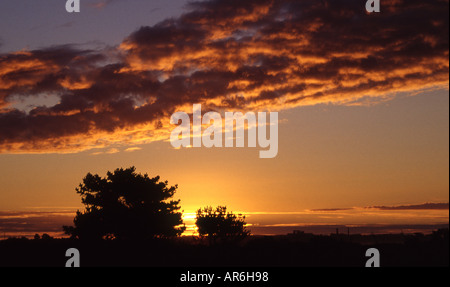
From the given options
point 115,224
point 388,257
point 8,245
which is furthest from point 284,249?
point 8,245

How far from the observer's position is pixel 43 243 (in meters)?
66.8

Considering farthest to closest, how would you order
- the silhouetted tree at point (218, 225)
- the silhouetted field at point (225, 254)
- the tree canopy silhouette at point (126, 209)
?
1. the silhouetted tree at point (218, 225)
2. the tree canopy silhouette at point (126, 209)
3. the silhouetted field at point (225, 254)

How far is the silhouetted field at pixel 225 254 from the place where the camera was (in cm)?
5194

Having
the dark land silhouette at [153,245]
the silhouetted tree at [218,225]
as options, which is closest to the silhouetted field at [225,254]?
the dark land silhouette at [153,245]

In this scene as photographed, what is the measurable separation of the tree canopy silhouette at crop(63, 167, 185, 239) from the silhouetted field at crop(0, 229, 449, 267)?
205 cm

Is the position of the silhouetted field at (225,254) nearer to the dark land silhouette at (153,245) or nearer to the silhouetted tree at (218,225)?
the dark land silhouette at (153,245)

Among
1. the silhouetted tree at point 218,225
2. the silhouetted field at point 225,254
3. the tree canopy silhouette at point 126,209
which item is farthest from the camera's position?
the silhouetted tree at point 218,225

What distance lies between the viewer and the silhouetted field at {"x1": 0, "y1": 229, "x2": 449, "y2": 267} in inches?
2045

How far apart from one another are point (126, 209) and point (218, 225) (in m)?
30.4

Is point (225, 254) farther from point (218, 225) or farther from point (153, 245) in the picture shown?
point (218, 225)

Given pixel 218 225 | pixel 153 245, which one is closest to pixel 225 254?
pixel 153 245

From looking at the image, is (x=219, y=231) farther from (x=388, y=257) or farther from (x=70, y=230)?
(x=388, y=257)

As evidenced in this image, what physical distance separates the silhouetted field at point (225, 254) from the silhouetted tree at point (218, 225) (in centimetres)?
2831

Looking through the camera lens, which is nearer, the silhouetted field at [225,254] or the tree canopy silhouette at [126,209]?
the silhouetted field at [225,254]
